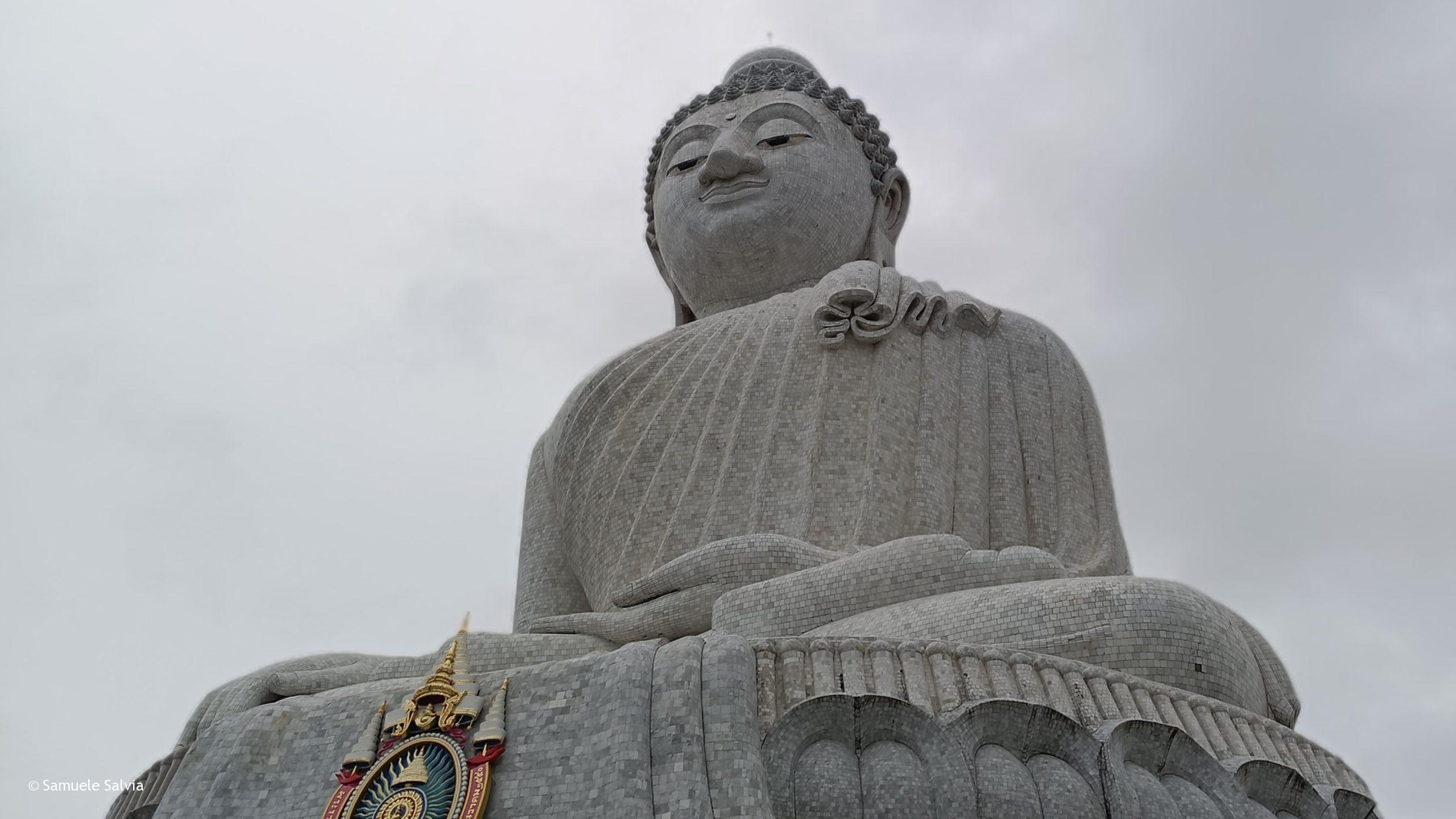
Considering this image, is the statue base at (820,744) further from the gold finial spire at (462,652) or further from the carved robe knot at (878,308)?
the carved robe knot at (878,308)

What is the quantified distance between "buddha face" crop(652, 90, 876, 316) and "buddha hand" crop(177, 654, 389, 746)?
406 cm

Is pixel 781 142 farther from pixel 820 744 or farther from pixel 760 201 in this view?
pixel 820 744

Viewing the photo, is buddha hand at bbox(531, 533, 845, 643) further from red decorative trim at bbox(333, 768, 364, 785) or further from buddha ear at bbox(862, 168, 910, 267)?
buddha ear at bbox(862, 168, 910, 267)

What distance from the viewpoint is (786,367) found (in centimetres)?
902

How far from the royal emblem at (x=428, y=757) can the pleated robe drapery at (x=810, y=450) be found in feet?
9.24

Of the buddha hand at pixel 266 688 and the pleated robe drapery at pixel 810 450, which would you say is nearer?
the buddha hand at pixel 266 688

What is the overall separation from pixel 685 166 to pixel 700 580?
13.2 feet

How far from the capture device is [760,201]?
1011 cm

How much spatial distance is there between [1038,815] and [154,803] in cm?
382

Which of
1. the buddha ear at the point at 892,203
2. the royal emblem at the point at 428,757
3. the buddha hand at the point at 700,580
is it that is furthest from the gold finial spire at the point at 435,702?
the buddha ear at the point at 892,203

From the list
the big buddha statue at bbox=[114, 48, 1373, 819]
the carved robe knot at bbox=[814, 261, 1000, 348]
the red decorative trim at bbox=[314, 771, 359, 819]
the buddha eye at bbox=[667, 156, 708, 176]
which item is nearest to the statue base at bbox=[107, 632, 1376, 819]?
the big buddha statue at bbox=[114, 48, 1373, 819]

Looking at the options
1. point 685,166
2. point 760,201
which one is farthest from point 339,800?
point 685,166

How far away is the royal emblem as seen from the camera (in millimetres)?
5445

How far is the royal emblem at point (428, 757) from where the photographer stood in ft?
17.9
